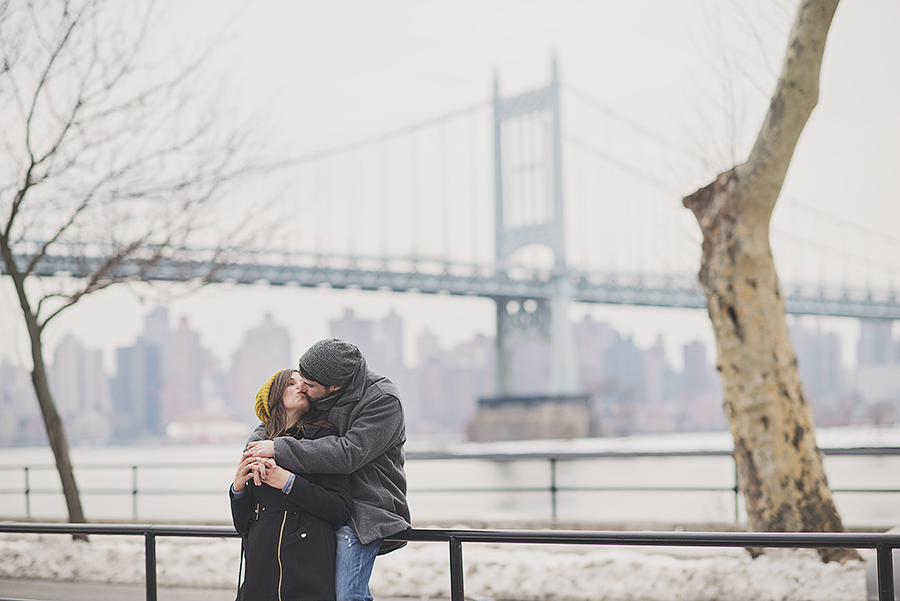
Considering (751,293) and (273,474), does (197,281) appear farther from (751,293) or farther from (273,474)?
(273,474)

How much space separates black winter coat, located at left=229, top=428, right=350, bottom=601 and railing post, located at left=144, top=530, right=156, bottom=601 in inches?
33.4

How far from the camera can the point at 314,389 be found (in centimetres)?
227

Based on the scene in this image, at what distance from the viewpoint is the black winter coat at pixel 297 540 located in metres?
2.18

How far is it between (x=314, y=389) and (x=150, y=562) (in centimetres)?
121

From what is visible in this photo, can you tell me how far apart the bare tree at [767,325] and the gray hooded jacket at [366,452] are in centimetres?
346

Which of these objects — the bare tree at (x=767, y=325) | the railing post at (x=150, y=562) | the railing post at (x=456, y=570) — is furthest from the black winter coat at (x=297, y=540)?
the bare tree at (x=767, y=325)

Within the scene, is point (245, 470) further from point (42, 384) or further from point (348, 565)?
point (42, 384)

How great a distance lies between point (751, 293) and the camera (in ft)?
17.4

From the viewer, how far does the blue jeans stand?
224cm

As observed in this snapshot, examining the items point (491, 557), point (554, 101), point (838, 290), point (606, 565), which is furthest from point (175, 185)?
point (554, 101)

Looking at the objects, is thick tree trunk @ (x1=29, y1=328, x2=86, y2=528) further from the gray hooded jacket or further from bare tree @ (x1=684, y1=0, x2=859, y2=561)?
the gray hooded jacket

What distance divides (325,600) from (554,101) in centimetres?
4422

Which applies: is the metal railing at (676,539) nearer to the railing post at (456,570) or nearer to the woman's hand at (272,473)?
the railing post at (456,570)

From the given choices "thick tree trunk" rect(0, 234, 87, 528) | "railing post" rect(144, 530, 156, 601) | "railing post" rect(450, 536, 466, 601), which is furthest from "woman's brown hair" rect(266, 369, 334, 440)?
"thick tree trunk" rect(0, 234, 87, 528)
